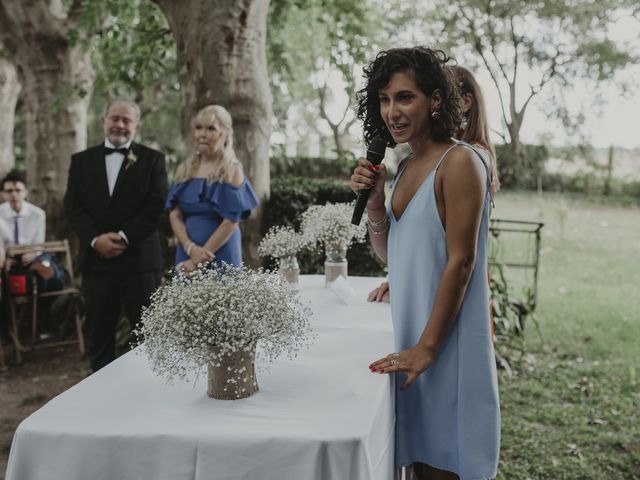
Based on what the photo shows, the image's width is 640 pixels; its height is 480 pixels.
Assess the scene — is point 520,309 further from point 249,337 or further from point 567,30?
point 567,30

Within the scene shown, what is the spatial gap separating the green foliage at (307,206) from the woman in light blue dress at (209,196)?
2.02 meters

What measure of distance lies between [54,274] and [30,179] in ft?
7.16

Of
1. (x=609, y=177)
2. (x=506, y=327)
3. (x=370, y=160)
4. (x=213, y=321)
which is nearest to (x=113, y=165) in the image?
(x=370, y=160)

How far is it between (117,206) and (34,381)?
243 centimetres

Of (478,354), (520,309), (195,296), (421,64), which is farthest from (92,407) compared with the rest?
(520,309)

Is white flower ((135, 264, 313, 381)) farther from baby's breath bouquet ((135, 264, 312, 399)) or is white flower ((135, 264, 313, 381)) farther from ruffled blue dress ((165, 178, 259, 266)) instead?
ruffled blue dress ((165, 178, 259, 266))

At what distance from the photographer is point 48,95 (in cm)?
823

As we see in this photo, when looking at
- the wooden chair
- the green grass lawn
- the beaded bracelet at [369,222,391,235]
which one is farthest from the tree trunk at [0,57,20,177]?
the beaded bracelet at [369,222,391,235]

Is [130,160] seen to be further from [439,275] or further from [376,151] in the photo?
[439,275]

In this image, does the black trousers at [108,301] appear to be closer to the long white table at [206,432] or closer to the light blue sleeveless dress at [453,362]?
the long white table at [206,432]

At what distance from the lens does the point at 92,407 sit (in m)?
1.83

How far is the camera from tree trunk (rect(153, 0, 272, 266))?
18.7 ft

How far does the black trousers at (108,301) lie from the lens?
452 centimetres

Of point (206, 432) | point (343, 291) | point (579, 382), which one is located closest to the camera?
point (206, 432)
